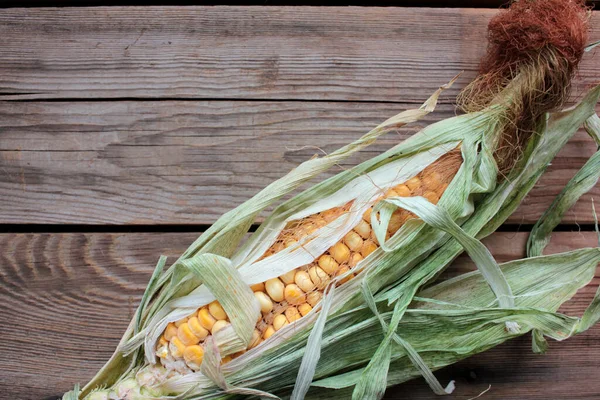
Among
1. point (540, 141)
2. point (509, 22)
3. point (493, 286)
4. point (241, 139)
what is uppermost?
point (241, 139)

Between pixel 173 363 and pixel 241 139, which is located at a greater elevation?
pixel 241 139

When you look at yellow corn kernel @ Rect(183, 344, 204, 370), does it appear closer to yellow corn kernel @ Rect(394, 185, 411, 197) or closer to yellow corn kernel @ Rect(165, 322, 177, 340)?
yellow corn kernel @ Rect(165, 322, 177, 340)

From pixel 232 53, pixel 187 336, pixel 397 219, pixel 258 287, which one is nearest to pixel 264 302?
pixel 258 287

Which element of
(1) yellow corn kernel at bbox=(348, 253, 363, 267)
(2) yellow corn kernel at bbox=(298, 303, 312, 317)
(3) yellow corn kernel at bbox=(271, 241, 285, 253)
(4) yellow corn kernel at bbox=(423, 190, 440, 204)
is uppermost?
(3) yellow corn kernel at bbox=(271, 241, 285, 253)

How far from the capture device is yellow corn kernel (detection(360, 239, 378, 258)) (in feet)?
2.61

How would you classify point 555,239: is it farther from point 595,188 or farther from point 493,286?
point 493,286

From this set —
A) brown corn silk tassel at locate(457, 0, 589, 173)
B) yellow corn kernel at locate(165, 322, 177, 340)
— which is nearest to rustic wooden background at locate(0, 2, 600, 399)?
brown corn silk tassel at locate(457, 0, 589, 173)

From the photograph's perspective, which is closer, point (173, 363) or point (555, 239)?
point (173, 363)

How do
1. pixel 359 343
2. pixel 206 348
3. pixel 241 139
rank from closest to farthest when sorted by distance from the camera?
pixel 206 348 → pixel 359 343 → pixel 241 139

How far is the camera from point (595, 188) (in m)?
1.02

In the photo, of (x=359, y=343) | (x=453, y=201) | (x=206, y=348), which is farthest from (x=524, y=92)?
(x=206, y=348)

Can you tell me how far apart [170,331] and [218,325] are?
0.08m

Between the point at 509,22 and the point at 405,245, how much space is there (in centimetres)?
46

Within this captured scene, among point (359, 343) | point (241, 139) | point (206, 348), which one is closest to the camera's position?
point (206, 348)
